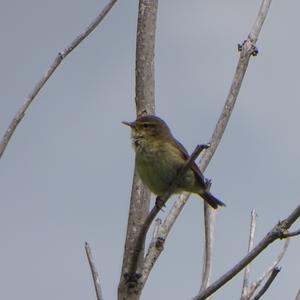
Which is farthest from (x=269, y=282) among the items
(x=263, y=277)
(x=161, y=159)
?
(x=161, y=159)

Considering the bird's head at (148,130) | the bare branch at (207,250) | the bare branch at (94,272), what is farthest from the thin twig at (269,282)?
the bird's head at (148,130)

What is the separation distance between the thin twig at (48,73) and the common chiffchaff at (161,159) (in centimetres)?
91

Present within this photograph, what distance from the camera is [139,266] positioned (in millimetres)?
3469

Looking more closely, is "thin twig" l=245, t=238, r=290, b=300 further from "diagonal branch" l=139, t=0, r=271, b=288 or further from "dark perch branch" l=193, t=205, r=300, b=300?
"dark perch branch" l=193, t=205, r=300, b=300

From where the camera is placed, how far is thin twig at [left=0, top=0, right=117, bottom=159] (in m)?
3.18

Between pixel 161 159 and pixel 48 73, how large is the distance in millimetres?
1677

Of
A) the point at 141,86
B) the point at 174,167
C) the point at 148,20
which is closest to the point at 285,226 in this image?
the point at 141,86

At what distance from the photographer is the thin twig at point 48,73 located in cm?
318

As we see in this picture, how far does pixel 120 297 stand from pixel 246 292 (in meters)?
0.64

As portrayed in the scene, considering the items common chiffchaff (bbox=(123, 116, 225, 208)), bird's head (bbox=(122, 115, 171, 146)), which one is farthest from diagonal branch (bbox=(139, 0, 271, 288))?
bird's head (bbox=(122, 115, 171, 146))

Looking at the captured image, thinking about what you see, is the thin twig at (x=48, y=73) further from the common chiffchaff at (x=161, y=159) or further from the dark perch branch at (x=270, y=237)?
the dark perch branch at (x=270, y=237)

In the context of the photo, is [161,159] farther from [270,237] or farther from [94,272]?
[270,237]

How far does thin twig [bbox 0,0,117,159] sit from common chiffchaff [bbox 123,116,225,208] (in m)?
0.91

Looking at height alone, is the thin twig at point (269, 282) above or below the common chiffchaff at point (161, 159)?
below
